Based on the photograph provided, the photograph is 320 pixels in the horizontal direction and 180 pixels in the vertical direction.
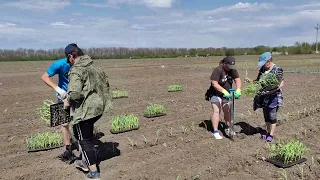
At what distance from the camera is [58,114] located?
183 inches

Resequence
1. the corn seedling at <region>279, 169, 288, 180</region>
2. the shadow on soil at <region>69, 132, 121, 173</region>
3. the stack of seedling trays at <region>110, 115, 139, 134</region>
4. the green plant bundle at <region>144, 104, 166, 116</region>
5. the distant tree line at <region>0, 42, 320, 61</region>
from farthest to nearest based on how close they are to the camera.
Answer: the distant tree line at <region>0, 42, 320, 61</region> < the green plant bundle at <region>144, 104, 166, 116</region> < the stack of seedling trays at <region>110, 115, 139, 134</region> < the shadow on soil at <region>69, 132, 121, 173</region> < the corn seedling at <region>279, 169, 288, 180</region>

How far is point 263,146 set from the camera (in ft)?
18.3

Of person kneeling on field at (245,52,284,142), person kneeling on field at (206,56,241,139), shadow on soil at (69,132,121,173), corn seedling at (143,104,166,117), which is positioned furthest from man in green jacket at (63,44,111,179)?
corn seedling at (143,104,166,117)

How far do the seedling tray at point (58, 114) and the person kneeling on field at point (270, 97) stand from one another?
322cm

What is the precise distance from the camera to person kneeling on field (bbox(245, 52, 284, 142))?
553cm

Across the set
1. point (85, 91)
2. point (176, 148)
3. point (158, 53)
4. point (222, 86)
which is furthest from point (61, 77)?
point (158, 53)

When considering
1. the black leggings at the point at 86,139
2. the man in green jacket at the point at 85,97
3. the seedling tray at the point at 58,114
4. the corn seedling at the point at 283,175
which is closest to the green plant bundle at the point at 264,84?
the corn seedling at the point at 283,175

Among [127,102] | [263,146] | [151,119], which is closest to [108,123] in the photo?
[151,119]

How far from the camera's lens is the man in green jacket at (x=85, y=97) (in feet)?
13.4

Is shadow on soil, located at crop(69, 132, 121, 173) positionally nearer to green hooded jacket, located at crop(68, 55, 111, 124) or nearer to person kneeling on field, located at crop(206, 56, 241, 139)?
green hooded jacket, located at crop(68, 55, 111, 124)

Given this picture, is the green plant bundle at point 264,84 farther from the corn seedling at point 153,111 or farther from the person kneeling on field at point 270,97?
the corn seedling at point 153,111

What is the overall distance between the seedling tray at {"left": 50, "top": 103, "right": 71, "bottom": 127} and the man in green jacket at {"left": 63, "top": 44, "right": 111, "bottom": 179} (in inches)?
15.3

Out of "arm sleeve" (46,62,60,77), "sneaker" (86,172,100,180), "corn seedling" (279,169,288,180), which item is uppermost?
"arm sleeve" (46,62,60,77)

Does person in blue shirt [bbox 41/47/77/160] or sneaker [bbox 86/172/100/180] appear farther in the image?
person in blue shirt [bbox 41/47/77/160]
